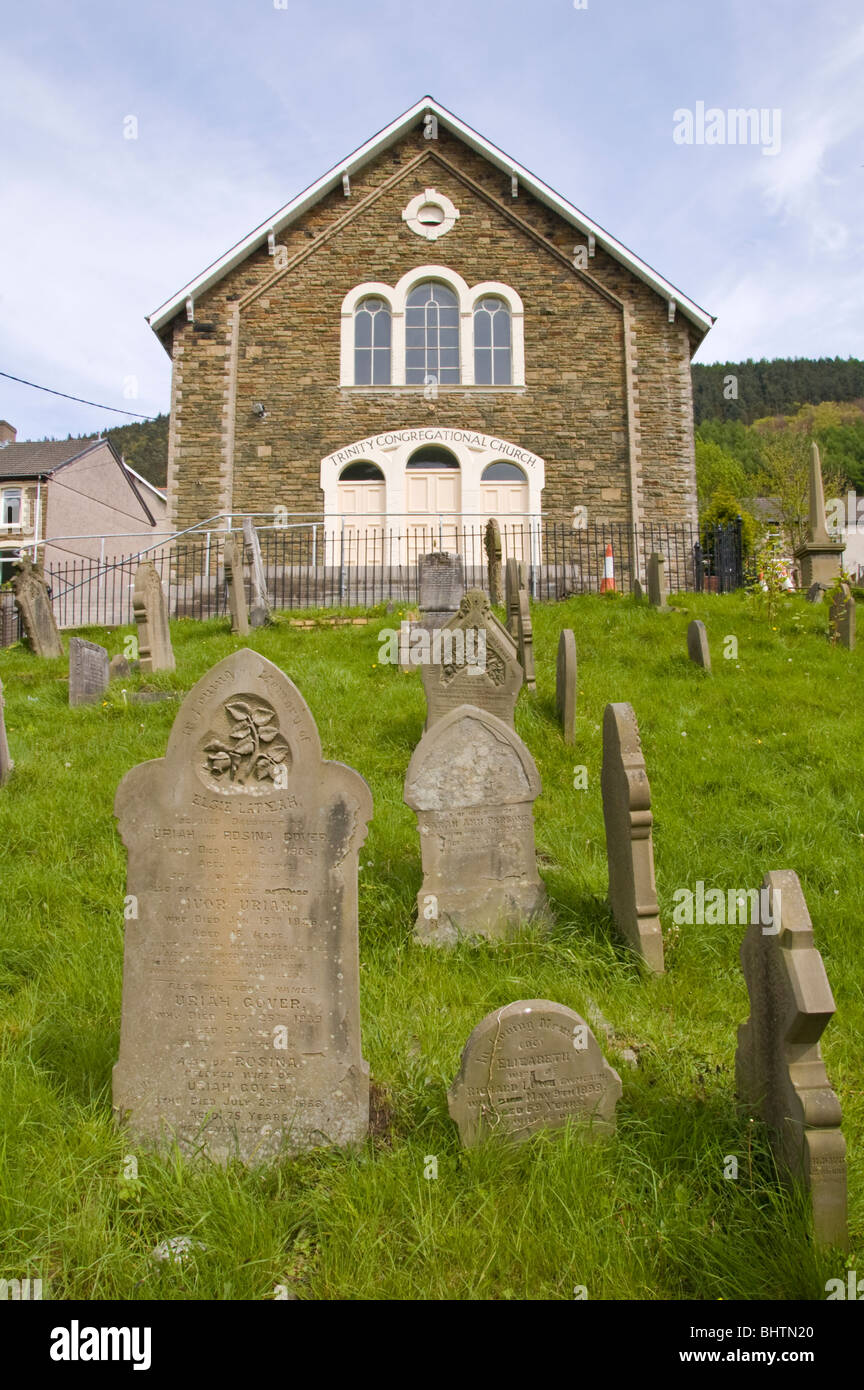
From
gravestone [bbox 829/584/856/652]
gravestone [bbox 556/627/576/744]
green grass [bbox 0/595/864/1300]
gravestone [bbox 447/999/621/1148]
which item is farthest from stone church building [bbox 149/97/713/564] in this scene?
gravestone [bbox 447/999/621/1148]

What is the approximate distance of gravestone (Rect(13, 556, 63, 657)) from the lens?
12.1m

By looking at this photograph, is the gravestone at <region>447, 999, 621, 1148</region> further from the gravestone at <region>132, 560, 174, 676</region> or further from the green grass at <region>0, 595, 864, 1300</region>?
the gravestone at <region>132, 560, 174, 676</region>

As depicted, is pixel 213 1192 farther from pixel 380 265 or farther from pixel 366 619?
pixel 380 265

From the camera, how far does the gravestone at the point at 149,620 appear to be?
33.1ft

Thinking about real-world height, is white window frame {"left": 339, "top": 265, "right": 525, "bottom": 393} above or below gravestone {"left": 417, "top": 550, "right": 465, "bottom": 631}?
above

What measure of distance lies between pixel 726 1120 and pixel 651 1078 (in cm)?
37

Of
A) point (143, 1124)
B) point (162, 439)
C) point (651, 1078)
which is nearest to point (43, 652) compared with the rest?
point (143, 1124)

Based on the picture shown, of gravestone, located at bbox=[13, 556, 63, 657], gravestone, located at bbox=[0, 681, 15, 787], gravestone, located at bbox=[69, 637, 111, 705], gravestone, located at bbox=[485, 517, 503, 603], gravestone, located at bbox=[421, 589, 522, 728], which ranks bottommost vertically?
gravestone, located at bbox=[0, 681, 15, 787]

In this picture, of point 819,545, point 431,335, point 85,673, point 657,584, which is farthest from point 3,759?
point 431,335

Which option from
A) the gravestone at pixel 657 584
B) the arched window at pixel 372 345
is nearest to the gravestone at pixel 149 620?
the gravestone at pixel 657 584

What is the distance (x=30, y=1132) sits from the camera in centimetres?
295

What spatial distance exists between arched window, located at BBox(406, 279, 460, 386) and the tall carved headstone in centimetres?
867

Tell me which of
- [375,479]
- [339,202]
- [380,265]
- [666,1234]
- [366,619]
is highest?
[339,202]

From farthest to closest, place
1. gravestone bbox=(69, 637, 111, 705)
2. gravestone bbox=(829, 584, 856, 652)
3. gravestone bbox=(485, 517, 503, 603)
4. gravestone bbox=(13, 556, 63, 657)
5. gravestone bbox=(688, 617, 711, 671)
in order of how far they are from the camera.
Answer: gravestone bbox=(485, 517, 503, 603), gravestone bbox=(13, 556, 63, 657), gravestone bbox=(829, 584, 856, 652), gravestone bbox=(688, 617, 711, 671), gravestone bbox=(69, 637, 111, 705)
